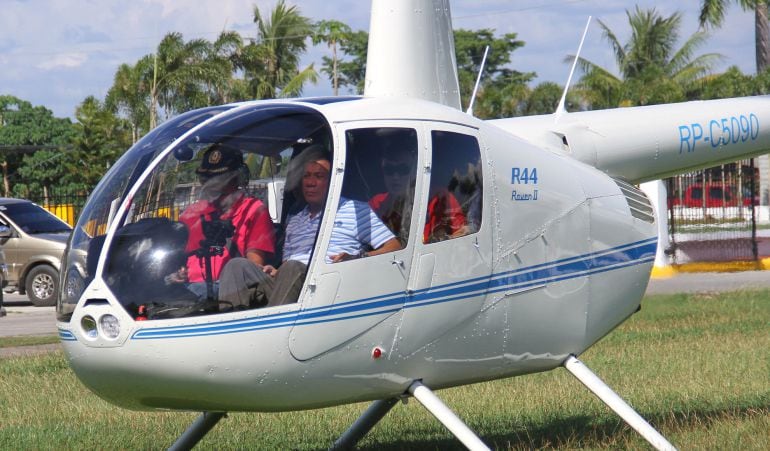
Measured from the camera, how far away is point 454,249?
6.12 m

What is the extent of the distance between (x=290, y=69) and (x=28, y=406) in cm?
3348

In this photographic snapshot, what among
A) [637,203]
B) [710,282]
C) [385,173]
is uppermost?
[385,173]

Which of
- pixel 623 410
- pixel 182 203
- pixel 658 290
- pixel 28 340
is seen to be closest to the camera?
pixel 182 203

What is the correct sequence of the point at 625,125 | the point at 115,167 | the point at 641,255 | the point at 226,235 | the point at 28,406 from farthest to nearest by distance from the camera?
the point at 28,406 → the point at 625,125 → the point at 641,255 → the point at 115,167 → the point at 226,235

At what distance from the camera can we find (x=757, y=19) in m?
42.1

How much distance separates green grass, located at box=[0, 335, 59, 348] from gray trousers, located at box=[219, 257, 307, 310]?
10.7 metres

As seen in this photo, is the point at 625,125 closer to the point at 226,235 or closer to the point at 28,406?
the point at 226,235

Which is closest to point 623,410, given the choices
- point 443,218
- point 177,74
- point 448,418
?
point 448,418

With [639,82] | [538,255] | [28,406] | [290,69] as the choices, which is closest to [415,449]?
[538,255]

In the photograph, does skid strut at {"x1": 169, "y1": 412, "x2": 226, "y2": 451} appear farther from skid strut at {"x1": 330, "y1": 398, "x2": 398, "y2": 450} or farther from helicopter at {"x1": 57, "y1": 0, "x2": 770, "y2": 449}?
skid strut at {"x1": 330, "y1": 398, "x2": 398, "y2": 450}

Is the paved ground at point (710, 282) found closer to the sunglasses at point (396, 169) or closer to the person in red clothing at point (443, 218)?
the person in red clothing at point (443, 218)

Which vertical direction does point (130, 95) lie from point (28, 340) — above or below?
above

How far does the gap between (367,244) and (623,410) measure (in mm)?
1907

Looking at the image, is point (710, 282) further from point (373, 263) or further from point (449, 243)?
point (373, 263)
